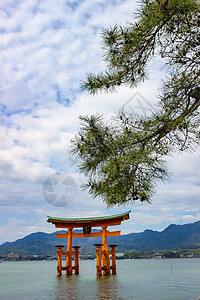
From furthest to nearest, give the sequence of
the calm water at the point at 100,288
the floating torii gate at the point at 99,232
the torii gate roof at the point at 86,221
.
A: the floating torii gate at the point at 99,232 < the torii gate roof at the point at 86,221 < the calm water at the point at 100,288

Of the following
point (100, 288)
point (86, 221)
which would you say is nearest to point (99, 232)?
point (86, 221)

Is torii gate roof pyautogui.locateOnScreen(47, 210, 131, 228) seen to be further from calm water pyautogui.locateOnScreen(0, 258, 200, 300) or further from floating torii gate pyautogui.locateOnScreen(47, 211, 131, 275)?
calm water pyautogui.locateOnScreen(0, 258, 200, 300)

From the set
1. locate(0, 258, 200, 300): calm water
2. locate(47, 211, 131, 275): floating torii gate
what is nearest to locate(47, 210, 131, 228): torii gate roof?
locate(47, 211, 131, 275): floating torii gate

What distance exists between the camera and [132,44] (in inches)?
188

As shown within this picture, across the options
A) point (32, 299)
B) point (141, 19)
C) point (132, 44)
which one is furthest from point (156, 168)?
point (32, 299)

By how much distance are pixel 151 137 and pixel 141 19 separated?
2.13 meters

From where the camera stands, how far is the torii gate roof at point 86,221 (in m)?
16.3

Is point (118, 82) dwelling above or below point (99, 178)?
above

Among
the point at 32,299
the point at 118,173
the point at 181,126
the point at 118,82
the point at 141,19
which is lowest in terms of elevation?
the point at 32,299

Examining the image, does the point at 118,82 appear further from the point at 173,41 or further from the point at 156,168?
the point at 156,168

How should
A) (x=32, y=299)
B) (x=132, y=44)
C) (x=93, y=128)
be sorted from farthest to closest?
(x=32, y=299), (x=132, y=44), (x=93, y=128)

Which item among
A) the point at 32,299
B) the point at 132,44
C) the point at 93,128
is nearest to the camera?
the point at 93,128

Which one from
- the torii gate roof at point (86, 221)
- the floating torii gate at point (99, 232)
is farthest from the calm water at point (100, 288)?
the torii gate roof at point (86, 221)

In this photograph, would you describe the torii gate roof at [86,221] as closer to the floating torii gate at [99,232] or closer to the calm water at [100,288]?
the floating torii gate at [99,232]
